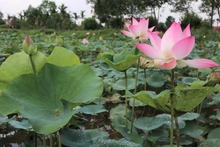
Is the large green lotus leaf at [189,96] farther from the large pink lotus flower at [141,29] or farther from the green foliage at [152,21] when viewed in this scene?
the green foliage at [152,21]

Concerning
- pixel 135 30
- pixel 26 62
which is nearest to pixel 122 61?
pixel 135 30

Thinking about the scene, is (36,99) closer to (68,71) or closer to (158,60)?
(68,71)

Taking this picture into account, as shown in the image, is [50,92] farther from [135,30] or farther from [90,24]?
[90,24]

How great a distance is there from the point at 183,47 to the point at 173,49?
2 cm

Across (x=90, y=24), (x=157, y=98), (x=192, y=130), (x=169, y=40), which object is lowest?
(x=90, y=24)

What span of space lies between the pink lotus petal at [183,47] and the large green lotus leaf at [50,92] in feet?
0.49

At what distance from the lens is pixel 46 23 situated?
18.0 meters

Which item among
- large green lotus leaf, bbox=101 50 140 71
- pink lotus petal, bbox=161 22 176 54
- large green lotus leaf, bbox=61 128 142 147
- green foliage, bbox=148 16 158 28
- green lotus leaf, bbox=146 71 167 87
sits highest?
pink lotus petal, bbox=161 22 176 54

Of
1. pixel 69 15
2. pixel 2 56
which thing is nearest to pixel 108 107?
pixel 2 56

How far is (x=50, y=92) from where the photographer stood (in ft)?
1.77

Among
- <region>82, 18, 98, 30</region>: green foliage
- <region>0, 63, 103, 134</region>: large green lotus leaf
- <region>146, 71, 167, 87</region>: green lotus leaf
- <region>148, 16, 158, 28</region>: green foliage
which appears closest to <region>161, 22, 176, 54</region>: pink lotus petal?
<region>0, 63, 103, 134</region>: large green lotus leaf

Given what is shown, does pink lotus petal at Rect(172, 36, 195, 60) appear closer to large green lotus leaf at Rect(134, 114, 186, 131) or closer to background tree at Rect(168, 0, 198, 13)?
large green lotus leaf at Rect(134, 114, 186, 131)

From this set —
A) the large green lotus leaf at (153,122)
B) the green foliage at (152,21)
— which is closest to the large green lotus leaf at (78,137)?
the large green lotus leaf at (153,122)

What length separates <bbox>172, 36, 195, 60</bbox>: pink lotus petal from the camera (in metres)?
0.48
